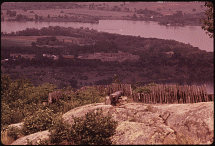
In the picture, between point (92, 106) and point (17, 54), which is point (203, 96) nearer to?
point (92, 106)

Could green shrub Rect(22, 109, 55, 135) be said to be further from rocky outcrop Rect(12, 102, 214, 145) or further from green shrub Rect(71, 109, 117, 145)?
green shrub Rect(71, 109, 117, 145)

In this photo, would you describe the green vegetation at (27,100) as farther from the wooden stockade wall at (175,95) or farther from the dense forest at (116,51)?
the dense forest at (116,51)

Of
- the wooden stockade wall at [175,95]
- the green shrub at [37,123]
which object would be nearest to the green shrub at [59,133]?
the green shrub at [37,123]

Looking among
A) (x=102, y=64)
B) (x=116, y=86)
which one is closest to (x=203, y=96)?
(x=116, y=86)

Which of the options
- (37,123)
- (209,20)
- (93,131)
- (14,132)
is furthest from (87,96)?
(209,20)

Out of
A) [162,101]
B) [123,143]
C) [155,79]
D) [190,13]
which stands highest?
[190,13]

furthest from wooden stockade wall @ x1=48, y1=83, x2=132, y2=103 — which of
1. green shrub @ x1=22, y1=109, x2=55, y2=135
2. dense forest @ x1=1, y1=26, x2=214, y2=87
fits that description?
dense forest @ x1=1, y1=26, x2=214, y2=87

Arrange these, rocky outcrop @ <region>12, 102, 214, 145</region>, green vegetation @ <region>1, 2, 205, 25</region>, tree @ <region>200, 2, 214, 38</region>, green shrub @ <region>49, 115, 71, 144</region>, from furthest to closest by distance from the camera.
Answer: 1. green vegetation @ <region>1, 2, 205, 25</region>
2. tree @ <region>200, 2, 214, 38</region>
3. green shrub @ <region>49, 115, 71, 144</region>
4. rocky outcrop @ <region>12, 102, 214, 145</region>
